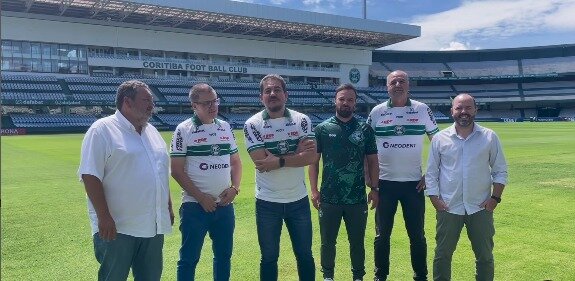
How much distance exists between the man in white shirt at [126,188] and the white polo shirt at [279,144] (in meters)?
1.00

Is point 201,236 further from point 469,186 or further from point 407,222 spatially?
point 469,186

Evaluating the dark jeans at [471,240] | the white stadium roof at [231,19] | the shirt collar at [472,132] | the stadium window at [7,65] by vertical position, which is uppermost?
the white stadium roof at [231,19]

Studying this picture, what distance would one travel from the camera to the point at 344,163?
446 cm

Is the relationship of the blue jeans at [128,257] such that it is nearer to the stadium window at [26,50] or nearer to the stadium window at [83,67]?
the stadium window at [26,50]

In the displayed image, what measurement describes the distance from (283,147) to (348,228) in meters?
1.13

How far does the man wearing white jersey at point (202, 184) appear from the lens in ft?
13.3

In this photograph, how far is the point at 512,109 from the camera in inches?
3002

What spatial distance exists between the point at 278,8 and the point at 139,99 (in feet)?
166

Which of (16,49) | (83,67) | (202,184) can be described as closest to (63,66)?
(83,67)

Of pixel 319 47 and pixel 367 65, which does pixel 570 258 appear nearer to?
pixel 319 47

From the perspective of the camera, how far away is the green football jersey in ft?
14.6

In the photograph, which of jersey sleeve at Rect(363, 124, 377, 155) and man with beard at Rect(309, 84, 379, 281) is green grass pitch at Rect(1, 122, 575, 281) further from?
jersey sleeve at Rect(363, 124, 377, 155)

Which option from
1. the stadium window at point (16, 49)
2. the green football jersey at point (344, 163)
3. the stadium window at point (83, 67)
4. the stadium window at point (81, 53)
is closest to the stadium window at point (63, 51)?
the stadium window at point (81, 53)

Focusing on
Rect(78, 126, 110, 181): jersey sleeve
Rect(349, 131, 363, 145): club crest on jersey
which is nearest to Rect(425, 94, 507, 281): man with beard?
Rect(349, 131, 363, 145): club crest on jersey
